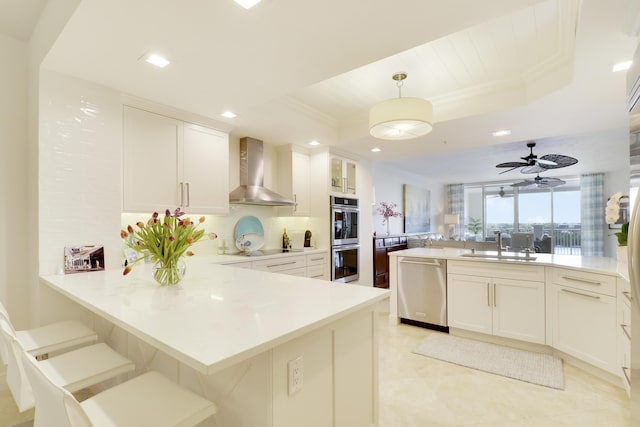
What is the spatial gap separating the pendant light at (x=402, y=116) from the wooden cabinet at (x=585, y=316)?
180cm

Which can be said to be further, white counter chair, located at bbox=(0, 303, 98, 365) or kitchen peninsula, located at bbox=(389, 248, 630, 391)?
kitchen peninsula, located at bbox=(389, 248, 630, 391)

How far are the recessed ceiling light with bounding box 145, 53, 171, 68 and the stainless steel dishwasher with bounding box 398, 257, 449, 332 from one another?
10.2ft

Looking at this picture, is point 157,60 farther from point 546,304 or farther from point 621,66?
point 546,304

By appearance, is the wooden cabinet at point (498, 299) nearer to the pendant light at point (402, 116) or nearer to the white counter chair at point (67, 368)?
the pendant light at point (402, 116)

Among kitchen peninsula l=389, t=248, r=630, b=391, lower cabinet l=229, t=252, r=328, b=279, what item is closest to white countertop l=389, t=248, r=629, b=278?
kitchen peninsula l=389, t=248, r=630, b=391

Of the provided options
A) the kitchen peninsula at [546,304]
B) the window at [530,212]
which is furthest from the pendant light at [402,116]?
the window at [530,212]

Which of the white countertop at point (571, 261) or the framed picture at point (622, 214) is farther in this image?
the framed picture at point (622, 214)

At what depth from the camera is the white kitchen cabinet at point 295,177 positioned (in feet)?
14.2

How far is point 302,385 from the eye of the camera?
46.4 inches

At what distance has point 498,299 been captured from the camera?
312cm

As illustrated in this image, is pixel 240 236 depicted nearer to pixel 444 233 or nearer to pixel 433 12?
pixel 433 12

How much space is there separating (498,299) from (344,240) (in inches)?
82.6

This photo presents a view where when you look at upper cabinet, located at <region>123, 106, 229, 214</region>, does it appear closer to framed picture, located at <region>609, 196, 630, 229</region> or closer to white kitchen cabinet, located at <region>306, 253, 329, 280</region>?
white kitchen cabinet, located at <region>306, 253, 329, 280</region>

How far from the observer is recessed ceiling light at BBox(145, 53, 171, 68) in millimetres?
2005
